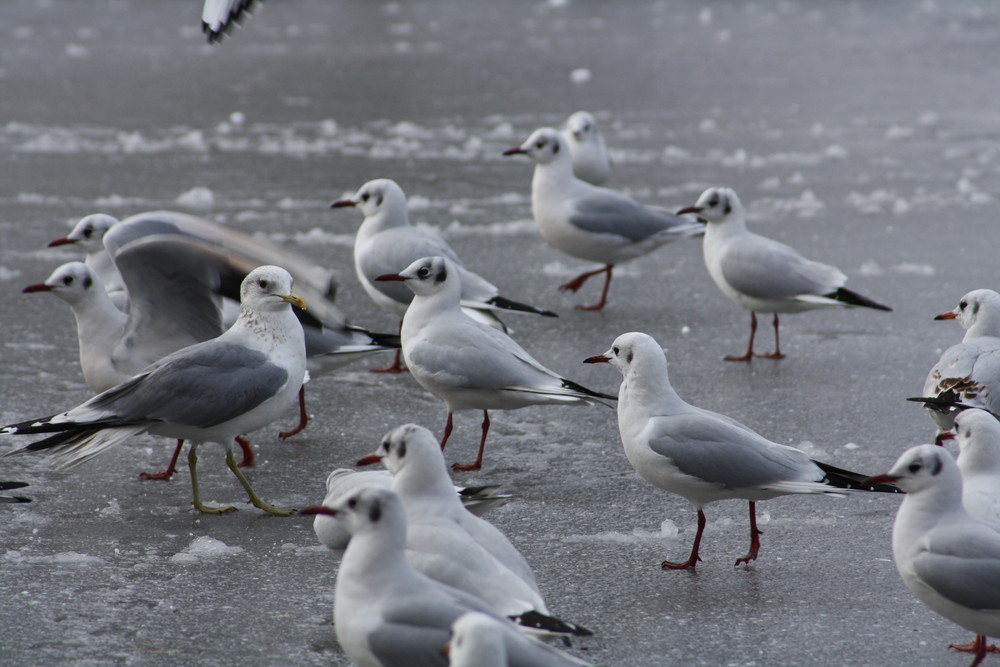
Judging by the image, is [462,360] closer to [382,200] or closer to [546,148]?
[382,200]

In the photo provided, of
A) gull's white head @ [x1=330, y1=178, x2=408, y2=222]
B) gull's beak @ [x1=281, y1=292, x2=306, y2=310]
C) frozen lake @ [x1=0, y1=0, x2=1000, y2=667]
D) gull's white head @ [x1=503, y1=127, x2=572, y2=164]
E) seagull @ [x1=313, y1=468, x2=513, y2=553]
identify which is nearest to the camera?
seagull @ [x1=313, y1=468, x2=513, y2=553]

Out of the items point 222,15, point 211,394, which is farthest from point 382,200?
point 222,15

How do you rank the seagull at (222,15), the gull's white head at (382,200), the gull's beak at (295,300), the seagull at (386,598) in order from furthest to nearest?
the gull's white head at (382,200), the gull's beak at (295,300), the seagull at (222,15), the seagull at (386,598)

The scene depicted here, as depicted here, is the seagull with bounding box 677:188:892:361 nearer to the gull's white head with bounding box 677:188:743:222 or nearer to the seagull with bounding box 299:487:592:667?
the gull's white head with bounding box 677:188:743:222

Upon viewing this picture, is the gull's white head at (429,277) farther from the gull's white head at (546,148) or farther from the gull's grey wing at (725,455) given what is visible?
the gull's white head at (546,148)

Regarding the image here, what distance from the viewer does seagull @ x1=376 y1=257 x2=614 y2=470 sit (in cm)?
493

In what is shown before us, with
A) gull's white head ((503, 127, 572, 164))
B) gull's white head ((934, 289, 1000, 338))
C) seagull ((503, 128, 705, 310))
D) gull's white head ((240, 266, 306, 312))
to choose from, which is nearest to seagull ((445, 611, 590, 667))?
gull's white head ((240, 266, 306, 312))

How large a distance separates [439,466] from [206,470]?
6.36ft

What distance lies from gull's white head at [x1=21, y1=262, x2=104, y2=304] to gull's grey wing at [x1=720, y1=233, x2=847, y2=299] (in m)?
3.22

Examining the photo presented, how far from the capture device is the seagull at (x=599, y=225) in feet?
24.5

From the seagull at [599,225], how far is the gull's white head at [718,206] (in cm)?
59

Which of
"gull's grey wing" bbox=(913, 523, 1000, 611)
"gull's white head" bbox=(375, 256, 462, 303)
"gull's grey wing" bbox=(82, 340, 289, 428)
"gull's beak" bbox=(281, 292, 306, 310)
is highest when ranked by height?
"gull's white head" bbox=(375, 256, 462, 303)

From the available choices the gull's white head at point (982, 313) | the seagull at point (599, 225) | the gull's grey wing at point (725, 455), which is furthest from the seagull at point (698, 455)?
the seagull at point (599, 225)

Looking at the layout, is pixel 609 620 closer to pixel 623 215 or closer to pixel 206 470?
pixel 206 470
